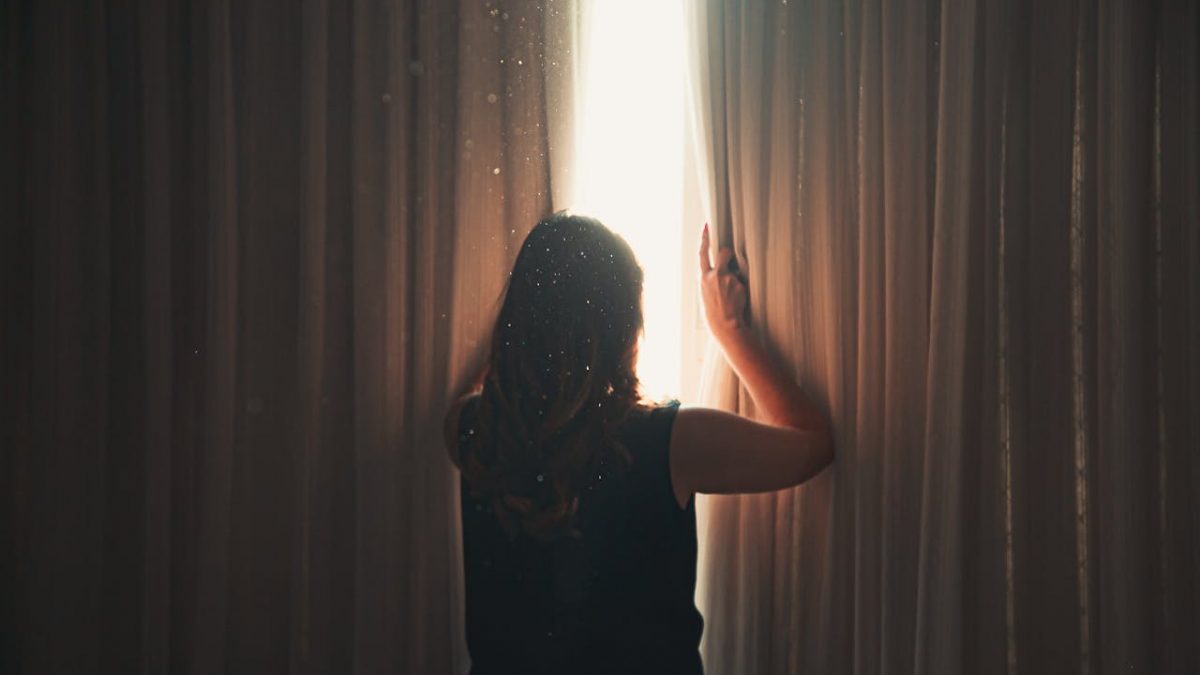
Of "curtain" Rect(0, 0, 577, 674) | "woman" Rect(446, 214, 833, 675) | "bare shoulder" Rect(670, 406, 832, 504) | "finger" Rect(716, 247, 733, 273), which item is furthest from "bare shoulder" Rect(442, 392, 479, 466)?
"finger" Rect(716, 247, 733, 273)

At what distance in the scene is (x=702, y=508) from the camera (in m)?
1.76

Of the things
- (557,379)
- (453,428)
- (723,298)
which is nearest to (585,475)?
(557,379)

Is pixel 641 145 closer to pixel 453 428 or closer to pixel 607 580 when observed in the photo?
pixel 453 428

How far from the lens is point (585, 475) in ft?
4.69

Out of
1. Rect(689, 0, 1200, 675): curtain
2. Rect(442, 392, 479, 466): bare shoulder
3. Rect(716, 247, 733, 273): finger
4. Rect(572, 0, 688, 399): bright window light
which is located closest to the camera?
Rect(689, 0, 1200, 675): curtain

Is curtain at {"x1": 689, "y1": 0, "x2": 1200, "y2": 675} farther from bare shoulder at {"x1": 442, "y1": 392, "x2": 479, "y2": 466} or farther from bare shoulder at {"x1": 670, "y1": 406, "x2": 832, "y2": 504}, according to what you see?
bare shoulder at {"x1": 442, "y1": 392, "x2": 479, "y2": 466}

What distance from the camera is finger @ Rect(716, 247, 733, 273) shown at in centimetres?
166

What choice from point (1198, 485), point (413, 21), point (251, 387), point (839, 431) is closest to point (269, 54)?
point (413, 21)

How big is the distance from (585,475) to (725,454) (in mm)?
207

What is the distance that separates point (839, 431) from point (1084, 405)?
0.36 m

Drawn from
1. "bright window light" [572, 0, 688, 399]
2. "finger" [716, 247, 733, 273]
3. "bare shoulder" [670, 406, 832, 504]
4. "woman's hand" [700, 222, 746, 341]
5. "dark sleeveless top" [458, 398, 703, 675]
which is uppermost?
"bright window light" [572, 0, 688, 399]

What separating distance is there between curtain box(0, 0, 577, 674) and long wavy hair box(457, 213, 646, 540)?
0.33 metres

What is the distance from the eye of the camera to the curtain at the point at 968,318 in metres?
1.36

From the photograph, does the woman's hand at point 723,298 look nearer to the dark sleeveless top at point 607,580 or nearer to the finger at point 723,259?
the finger at point 723,259
